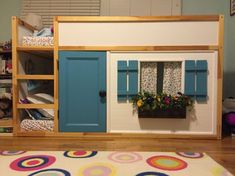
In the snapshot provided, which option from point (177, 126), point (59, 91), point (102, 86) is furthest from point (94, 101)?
point (177, 126)

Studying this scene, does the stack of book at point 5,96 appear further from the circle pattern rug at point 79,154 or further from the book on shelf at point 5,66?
the circle pattern rug at point 79,154

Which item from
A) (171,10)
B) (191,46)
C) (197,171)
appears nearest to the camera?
(197,171)

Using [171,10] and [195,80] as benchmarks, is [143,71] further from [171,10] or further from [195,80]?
[171,10]

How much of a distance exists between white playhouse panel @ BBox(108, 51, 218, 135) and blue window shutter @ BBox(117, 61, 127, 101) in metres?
0.04

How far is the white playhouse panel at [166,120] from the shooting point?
210 cm

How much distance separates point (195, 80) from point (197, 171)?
979 millimetres

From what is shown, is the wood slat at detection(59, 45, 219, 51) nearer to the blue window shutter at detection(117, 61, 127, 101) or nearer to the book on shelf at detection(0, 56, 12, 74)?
the blue window shutter at detection(117, 61, 127, 101)

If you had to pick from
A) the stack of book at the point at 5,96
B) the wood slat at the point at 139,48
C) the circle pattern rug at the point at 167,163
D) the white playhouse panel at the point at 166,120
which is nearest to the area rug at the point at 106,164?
the circle pattern rug at the point at 167,163

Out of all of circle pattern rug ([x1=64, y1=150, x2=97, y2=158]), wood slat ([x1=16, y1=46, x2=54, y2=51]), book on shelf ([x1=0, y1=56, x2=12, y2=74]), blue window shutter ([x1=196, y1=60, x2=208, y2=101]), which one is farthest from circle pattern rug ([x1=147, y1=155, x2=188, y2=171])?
book on shelf ([x1=0, y1=56, x2=12, y2=74])

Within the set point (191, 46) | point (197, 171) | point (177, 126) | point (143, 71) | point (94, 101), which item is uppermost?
point (191, 46)

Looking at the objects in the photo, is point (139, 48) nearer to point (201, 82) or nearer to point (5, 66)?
point (201, 82)

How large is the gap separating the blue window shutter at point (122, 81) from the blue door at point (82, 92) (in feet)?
0.47

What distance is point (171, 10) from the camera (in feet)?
9.52

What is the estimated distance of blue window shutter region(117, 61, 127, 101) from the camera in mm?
2123
